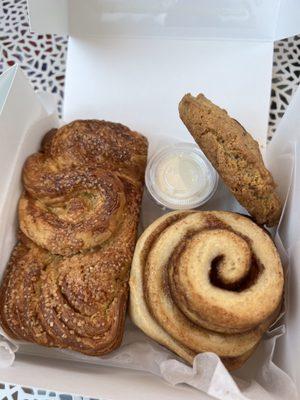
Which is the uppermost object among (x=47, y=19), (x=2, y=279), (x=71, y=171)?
(x=47, y=19)

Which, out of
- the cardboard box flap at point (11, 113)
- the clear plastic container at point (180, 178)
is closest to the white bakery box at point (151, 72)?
the cardboard box flap at point (11, 113)

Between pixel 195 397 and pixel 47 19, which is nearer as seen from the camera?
pixel 195 397

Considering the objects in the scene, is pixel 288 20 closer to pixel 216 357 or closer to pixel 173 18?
pixel 173 18

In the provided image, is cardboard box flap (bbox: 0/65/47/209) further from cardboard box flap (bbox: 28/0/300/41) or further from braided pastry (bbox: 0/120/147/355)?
cardboard box flap (bbox: 28/0/300/41)

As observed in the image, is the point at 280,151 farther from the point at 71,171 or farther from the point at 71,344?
the point at 71,344

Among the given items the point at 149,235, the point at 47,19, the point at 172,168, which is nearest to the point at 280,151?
the point at 172,168

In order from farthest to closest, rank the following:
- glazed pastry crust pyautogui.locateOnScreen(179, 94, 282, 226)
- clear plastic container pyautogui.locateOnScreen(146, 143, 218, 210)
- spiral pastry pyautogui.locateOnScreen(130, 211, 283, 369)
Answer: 1. clear plastic container pyautogui.locateOnScreen(146, 143, 218, 210)
2. glazed pastry crust pyautogui.locateOnScreen(179, 94, 282, 226)
3. spiral pastry pyautogui.locateOnScreen(130, 211, 283, 369)

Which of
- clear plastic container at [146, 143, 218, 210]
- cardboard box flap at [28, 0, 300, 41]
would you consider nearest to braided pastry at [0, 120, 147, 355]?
clear plastic container at [146, 143, 218, 210]
